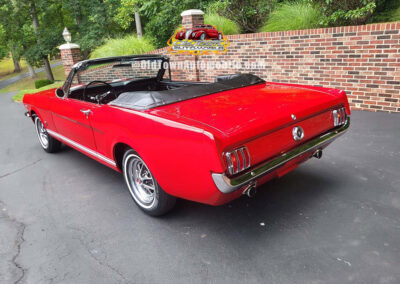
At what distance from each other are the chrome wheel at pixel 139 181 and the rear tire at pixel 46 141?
249cm

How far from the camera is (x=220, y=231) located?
8.98ft

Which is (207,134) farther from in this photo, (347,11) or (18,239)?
(347,11)

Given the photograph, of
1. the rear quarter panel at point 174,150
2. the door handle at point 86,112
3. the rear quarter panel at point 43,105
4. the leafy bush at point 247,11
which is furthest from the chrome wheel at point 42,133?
the leafy bush at point 247,11

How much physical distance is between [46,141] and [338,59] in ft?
18.8

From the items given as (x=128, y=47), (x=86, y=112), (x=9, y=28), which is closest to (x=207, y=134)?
(x=86, y=112)

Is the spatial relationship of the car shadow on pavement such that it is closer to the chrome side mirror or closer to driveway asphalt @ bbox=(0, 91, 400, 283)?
driveway asphalt @ bbox=(0, 91, 400, 283)

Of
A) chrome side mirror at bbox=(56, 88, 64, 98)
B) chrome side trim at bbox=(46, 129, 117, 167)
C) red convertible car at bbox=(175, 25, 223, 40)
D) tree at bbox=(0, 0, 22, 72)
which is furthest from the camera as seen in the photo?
tree at bbox=(0, 0, 22, 72)

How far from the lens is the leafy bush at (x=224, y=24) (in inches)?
351

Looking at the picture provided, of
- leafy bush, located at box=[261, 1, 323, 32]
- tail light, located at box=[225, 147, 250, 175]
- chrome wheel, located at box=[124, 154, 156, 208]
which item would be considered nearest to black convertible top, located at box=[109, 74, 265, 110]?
chrome wheel, located at box=[124, 154, 156, 208]

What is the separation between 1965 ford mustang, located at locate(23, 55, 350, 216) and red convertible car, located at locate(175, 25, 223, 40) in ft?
18.3

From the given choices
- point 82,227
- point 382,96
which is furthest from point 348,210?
point 382,96

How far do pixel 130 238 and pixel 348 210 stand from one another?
201cm

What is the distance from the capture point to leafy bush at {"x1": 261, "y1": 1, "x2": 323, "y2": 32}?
24.6ft

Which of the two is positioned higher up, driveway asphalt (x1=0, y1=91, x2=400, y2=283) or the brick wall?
the brick wall
